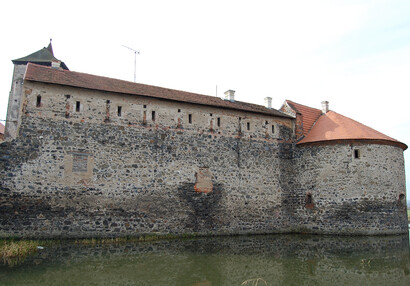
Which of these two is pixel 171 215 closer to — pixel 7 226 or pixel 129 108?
pixel 129 108

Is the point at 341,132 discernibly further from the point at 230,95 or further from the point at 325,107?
the point at 230,95

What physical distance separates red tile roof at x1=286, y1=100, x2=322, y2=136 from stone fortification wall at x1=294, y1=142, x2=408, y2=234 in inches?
75.3

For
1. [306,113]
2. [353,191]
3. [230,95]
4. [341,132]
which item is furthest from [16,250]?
[306,113]

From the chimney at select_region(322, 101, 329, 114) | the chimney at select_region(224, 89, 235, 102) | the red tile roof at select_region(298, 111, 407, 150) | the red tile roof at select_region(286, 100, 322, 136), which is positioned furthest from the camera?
the chimney at select_region(322, 101, 329, 114)

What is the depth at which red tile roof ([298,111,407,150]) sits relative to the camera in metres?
16.4

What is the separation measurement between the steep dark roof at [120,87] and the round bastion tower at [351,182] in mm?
2805

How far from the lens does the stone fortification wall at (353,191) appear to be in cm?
1573

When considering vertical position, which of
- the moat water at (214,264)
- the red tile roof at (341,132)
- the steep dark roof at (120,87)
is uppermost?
the steep dark roof at (120,87)

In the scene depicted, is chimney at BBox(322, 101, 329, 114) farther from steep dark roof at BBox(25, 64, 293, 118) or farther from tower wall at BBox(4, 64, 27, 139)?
tower wall at BBox(4, 64, 27, 139)

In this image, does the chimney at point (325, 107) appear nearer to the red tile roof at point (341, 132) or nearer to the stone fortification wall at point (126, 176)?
the red tile roof at point (341, 132)

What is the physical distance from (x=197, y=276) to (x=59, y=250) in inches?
206

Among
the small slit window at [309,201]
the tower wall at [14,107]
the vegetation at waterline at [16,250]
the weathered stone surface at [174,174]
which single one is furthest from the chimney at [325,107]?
the vegetation at waterline at [16,250]

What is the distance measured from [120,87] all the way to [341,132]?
10.4 m

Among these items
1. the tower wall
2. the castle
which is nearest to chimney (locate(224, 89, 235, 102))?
the castle
